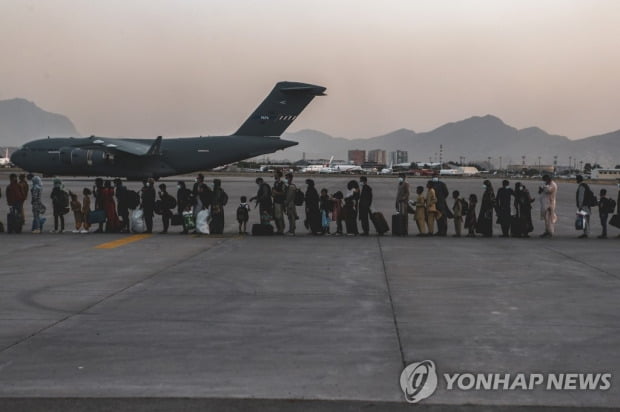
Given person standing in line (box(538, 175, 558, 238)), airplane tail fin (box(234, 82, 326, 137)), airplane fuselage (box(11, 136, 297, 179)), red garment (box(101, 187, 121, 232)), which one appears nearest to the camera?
person standing in line (box(538, 175, 558, 238))

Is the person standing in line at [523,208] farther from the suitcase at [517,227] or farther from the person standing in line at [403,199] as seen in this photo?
the person standing in line at [403,199]

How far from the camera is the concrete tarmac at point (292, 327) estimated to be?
6.00 meters

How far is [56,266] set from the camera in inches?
535

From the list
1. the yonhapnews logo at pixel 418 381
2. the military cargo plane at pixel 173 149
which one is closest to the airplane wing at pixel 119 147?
the military cargo plane at pixel 173 149

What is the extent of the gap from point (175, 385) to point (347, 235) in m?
14.2

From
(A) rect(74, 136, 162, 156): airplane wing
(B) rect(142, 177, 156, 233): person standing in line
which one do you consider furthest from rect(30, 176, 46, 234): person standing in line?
(A) rect(74, 136, 162, 156): airplane wing

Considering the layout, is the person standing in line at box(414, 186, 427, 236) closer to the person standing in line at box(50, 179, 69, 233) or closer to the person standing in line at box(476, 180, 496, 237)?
the person standing in line at box(476, 180, 496, 237)

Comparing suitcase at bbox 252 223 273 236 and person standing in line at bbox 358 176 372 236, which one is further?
suitcase at bbox 252 223 273 236

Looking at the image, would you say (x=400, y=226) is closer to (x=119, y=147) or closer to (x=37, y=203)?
(x=37, y=203)

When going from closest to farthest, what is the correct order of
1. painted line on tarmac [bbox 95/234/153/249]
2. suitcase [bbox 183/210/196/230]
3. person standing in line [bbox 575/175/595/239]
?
painted line on tarmac [bbox 95/234/153/249], person standing in line [bbox 575/175/595/239], suitcase [bbox 183/210/196/230]

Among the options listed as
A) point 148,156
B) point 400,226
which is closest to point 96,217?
point 400,226

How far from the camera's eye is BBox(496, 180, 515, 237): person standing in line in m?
19.6
